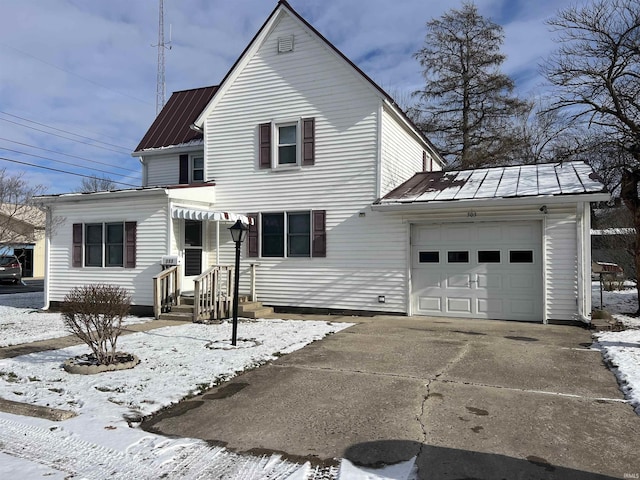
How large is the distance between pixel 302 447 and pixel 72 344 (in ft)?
19.8

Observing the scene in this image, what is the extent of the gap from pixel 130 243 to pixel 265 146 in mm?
4545

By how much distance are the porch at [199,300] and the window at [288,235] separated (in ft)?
3.78

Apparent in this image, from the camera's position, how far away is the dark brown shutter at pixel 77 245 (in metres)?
13.4

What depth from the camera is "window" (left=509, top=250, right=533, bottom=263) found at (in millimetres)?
10547

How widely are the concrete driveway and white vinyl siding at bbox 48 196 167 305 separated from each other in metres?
6.43

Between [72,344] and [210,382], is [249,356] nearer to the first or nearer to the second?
[210,382]

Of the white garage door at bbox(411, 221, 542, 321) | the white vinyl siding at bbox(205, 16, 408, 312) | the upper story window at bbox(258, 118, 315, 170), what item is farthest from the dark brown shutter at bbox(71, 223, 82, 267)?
the white garage door at bbox(411, 221, 542, 321)

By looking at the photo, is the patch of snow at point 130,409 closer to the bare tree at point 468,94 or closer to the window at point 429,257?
the window at point 429,257

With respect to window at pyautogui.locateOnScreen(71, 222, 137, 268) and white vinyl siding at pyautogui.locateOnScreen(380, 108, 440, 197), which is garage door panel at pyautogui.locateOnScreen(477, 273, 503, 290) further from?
window at pyautogui.locateOnScreen(71, 222, 137, 268)

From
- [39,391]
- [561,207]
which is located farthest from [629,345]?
[39,391]

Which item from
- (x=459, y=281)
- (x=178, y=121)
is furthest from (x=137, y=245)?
(x=459, y=281)

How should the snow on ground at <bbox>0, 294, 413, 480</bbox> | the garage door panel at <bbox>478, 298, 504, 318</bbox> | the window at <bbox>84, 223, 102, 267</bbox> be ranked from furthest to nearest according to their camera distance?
the window at <bbox>84, 223, 102, 267</bbox>, the garage door panel at <bbox>478, 298, 504, 318</bbox>, the snow on ground at <bbox>0, 294, 413, 480</bbox>

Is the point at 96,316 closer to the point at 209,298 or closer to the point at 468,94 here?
the point at 209,298

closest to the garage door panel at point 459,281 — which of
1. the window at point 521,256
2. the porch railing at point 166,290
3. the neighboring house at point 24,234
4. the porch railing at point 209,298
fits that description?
the window at point 521,256
